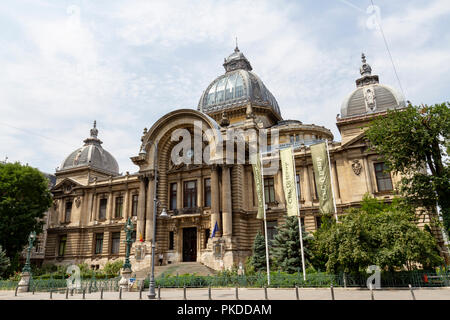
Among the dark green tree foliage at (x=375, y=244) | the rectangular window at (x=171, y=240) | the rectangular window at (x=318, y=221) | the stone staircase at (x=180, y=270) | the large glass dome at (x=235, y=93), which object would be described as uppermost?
the large glass dome at (x=235, y=93)

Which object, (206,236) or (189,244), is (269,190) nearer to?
(206,236)

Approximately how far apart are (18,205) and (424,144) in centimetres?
4329

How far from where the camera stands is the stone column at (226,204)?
31688mm

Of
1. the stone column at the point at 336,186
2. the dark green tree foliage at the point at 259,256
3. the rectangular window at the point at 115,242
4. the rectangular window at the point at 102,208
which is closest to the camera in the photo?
the dark green tree foliage at the point at 259,256

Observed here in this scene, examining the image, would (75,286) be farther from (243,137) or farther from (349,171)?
(349,171)

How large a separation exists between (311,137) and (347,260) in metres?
28.6

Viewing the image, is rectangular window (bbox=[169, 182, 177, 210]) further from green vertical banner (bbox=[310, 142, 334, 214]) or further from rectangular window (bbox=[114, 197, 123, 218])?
green vertical banner (bbox=[310, 142, 334, 214])

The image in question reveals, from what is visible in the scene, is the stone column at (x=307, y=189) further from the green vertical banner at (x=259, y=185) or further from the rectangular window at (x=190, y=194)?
the rectangular window at (x=190, y=194)

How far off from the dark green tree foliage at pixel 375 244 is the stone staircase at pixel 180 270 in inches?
493

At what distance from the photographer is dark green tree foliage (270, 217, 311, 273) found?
80.7ft

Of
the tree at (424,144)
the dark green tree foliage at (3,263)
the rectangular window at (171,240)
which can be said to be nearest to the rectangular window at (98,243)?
the dark green tree foliage at (3,263)

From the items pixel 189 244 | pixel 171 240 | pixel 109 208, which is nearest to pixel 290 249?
pixel 189 244

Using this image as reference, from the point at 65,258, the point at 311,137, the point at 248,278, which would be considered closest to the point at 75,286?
the point at 248,278

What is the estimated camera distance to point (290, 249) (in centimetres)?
2517
